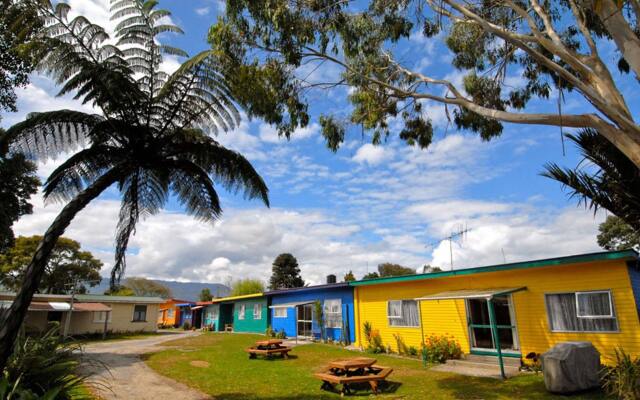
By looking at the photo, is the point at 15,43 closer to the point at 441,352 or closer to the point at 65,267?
the point at 441,352

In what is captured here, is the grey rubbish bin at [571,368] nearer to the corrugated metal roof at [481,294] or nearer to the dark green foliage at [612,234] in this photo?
the corrugated metal roof at [481,294]

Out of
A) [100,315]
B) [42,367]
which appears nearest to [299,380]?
Answer: [42,367]

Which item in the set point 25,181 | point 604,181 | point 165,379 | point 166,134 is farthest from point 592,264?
point 25,181

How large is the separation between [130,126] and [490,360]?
14326 mm

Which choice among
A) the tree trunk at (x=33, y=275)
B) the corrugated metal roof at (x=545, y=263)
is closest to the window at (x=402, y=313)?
the corrugated metal roof at (x=545, y=263)

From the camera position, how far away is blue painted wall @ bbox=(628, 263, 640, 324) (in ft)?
39.2

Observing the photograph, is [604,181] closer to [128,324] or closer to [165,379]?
[165,379]

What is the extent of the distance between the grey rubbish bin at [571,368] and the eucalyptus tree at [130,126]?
8331 millimetres

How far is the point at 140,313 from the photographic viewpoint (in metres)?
35.6

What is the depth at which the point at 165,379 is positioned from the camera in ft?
40.3

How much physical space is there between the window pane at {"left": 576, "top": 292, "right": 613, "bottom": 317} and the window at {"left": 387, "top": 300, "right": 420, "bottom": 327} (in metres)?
6.85

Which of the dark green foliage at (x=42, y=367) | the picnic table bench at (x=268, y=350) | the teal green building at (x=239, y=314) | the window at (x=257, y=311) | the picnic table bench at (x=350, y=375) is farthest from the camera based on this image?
the window at (x=257, y=311)

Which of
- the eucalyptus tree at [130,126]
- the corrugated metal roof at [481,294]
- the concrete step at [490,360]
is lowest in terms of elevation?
the concrete step at [490,360]

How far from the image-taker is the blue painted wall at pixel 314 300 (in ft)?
72.6
